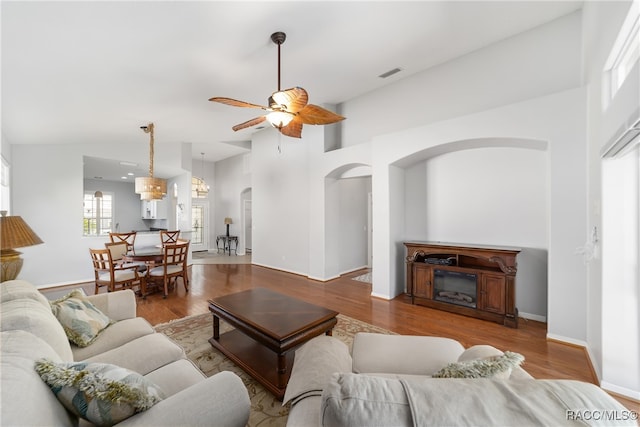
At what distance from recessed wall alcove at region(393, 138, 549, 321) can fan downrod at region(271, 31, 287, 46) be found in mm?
2444

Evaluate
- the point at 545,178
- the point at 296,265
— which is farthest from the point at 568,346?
the point at 296,265

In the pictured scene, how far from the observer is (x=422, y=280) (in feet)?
13.1

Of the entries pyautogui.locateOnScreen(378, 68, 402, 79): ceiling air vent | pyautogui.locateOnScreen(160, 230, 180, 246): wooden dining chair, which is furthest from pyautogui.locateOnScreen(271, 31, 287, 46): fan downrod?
pyautogui.locateOnScreen(160, 230, 180, 246): wooden dining chair

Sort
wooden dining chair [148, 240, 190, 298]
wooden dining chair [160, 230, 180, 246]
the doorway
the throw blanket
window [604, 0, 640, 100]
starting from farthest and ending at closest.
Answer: the doorway < wooden dining chair [160, 230, 180, 246] < wooden dining chair [148, 240, 190, 298] < window [604, 0, 640, 100] < the throw blanket

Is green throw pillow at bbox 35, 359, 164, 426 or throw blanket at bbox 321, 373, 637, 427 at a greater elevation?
throw blanket at bbox 321, 373, 637, 427

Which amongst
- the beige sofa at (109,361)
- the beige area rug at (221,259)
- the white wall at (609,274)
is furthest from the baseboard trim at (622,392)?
the beige area rug at (221,259)

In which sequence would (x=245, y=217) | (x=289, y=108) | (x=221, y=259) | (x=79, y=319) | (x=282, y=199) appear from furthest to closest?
(x=245, y=217) < (x=221, y=259) < (x=282, y=199) < (x=289, y=108) < (x=79, y=319)

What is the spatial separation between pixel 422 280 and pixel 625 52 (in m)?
3.12

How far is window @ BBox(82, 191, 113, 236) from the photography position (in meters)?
9.17

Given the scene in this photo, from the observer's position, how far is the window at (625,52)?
5.47ft

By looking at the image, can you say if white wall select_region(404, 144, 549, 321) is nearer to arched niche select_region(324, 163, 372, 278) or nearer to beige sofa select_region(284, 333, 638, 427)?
arched niche select_region(324, 163, 372, 278)

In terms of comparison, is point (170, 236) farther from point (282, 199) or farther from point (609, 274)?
point (609, 274)

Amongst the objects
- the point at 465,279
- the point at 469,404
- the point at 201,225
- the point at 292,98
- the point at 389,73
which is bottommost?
the point at 465,279

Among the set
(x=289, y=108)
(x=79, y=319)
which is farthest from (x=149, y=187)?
(x=289, y=108)
